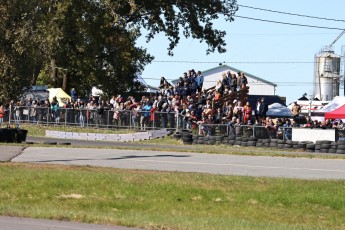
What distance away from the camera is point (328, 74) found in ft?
289

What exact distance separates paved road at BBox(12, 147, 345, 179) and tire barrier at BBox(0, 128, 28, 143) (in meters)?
4.02

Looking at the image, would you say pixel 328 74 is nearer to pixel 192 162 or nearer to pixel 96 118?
pixel 96 118

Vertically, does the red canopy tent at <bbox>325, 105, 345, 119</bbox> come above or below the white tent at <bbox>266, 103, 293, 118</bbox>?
below

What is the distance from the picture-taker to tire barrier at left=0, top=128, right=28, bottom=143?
30.4 metres

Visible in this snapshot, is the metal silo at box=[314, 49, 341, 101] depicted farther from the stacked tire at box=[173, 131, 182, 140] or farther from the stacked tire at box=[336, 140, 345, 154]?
the stacked tire at box=[336, 140, 345, 154]

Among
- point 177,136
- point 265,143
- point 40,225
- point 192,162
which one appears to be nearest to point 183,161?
point 192,162

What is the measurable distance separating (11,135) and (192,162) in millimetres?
10550

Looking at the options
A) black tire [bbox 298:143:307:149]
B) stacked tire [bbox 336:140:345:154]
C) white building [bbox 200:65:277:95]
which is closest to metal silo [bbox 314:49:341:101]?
white building [bbox 200:65:277:95]

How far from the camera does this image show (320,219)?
13.8 meters

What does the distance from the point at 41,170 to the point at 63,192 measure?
9.44 feet

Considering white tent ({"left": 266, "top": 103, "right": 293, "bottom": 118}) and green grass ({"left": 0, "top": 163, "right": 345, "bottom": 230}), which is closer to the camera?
green grass ({"left": 0, "top": 163, "right": 345, "bottom": 230})

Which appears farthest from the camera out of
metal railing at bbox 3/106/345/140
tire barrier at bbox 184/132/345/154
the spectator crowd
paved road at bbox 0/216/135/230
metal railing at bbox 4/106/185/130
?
metal railing at bbox 4/106/185/130

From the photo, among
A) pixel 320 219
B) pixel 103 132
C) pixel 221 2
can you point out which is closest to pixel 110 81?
pixel 221 2

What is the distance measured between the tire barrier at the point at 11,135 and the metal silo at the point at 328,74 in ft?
194
